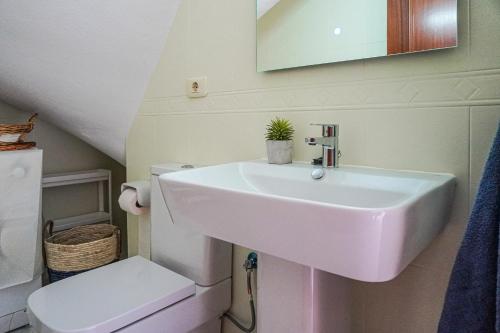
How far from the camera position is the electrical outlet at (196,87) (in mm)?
1401

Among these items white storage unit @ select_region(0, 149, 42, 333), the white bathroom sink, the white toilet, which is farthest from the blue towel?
white storage unit @ select_region(0, 149, 42, 333)

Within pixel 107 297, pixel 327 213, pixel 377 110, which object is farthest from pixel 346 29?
pixel 107 297

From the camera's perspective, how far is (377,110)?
3.12ft

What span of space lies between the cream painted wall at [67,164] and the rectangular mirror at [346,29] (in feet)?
5.41

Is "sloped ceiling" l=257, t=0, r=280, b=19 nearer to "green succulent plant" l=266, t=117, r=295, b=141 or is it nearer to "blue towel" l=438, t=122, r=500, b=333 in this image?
"green succulent plant" l=266, t=117, r=295, b=141

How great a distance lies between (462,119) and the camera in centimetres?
82

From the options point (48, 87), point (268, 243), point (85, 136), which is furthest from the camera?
point (85, 136)

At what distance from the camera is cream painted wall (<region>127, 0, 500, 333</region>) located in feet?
2.64

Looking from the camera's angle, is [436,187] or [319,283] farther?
[319,283]

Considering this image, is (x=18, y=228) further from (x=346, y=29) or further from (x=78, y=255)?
(x=346, y=29)

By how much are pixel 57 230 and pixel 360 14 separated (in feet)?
6.74

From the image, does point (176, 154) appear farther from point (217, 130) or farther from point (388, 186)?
point (388, 186)

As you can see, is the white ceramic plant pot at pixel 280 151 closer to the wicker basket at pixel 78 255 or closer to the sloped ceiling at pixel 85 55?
the sloped ceiling at pixel 85 55

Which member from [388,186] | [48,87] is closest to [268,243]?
[388,186]
